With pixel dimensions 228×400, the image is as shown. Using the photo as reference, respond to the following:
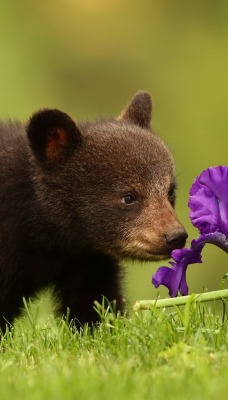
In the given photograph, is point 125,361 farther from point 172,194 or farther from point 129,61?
point 129,61

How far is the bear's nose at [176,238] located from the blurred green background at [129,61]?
1132 cm

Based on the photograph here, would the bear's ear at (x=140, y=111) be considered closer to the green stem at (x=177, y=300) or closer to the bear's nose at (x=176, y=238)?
the bear's nose at (x=176, y=238)

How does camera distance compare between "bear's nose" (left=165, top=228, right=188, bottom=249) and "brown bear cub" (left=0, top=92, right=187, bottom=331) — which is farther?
"brown bear cub" (left=0, top=92, right=187, bottom=331)

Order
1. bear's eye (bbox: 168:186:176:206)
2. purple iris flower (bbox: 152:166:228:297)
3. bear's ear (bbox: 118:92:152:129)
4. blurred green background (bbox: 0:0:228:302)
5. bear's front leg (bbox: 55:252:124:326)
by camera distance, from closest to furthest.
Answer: purple iris flower (bbox: 152:166:228:297), bear's eye (bbox: 168:186:176:206), bear's front leg (bbox: 55:252:124:326), bear's ear (bbox: 118:92:152:129), blurred green background (bbox: 0:0:228:302)

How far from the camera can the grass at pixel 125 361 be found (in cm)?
373

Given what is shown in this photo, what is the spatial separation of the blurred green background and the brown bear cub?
35.8 ft

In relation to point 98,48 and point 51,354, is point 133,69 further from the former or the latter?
point 51,354

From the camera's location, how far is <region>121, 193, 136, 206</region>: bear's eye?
5.89 metres

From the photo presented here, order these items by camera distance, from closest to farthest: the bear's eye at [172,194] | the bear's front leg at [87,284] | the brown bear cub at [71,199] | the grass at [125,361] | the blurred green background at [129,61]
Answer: the grass at [125,361] → the brown bear cub at [71,199] → the bear's eye at [172,194] → the bear's front leg at [87,284] → the blurred green background at [129,61]

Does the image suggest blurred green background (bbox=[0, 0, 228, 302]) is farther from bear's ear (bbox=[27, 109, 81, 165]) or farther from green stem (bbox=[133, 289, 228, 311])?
green stem (bbox=[133, 289, 228, 311])

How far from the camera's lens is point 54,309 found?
6.41 metres

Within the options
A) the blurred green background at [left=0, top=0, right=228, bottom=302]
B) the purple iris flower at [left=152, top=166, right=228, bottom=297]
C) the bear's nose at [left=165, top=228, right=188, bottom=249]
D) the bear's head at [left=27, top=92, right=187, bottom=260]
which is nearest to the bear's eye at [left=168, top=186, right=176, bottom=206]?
the bear's head at [left=27, top=92, right=187, bottom=260]

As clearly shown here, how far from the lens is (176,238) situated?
18.2 feet

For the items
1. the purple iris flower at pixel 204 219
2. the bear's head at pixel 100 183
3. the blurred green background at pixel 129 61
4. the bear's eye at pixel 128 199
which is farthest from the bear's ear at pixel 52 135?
the blurred green background at pixel 129 61
